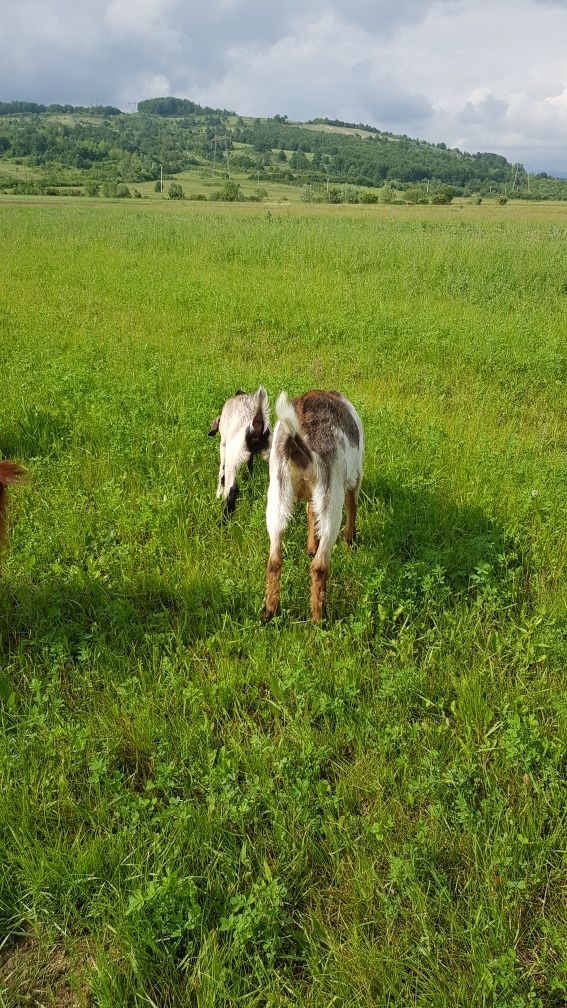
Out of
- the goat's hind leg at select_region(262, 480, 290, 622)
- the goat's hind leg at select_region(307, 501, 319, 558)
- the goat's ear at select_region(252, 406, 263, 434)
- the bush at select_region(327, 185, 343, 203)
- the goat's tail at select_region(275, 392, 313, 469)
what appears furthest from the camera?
the bush at select_region(327, 185, 343, 203)

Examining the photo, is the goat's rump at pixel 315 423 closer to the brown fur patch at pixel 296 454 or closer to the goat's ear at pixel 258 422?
the brown fur patch at pixel 296 454

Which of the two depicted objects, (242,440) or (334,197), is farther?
(334,197)

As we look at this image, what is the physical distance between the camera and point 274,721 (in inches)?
112

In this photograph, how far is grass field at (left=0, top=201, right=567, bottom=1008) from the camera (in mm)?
1938

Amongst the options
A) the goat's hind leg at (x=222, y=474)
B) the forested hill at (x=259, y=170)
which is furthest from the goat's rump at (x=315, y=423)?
the forested hill at (x=259, y=170)

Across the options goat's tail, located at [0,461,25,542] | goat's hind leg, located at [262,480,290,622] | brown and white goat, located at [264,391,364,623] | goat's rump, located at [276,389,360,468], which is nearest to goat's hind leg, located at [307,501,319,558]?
brown and white goat, located at [264,391,364,623]

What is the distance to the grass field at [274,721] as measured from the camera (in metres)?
1.94

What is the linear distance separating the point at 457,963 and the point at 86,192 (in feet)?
255

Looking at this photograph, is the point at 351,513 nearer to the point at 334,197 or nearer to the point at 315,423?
the point at 315,423

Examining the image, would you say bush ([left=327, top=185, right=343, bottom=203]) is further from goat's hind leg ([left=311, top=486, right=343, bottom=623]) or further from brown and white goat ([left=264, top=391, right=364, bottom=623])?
goat's hind leg ([left=311, top=486, right=343, bottom=623])

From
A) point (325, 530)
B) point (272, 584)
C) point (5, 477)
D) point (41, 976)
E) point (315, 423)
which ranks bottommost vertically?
point (41, 976)

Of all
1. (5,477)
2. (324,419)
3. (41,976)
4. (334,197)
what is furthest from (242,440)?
(334,197)

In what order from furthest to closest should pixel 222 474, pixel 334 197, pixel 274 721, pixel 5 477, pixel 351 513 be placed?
pixel 334 197
pixel 222 474
pixel 351 513
pixel 5 477
pixel 274 721

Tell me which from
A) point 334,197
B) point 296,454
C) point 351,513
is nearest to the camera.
Result: point 296,454
